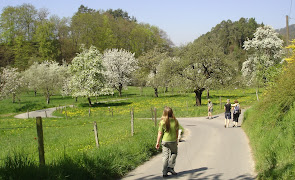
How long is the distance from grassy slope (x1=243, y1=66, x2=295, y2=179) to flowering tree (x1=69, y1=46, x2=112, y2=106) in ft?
105

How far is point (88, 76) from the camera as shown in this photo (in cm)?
4388

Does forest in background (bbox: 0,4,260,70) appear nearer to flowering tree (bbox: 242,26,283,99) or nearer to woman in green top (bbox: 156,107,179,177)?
flowering tree (bbox: 242,26,283,99)

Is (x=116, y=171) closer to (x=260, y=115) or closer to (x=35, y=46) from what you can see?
(x=260, y=115)

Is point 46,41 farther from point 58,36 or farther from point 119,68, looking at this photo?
point 119,68

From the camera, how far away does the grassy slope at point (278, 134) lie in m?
7.19

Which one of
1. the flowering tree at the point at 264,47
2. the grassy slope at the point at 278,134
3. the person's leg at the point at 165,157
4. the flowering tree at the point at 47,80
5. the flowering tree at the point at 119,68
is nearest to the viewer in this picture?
the grassy slope at the point at 278,134

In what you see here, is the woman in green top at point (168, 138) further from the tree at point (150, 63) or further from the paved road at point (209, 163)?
the tree at point (150, 63)

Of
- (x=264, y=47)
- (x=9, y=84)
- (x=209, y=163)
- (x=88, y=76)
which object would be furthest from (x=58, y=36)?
(x=209, y=163)

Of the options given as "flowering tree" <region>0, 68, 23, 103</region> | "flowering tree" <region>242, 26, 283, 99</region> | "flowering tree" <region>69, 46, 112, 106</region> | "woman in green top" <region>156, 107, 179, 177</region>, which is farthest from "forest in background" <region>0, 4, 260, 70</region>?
"woman in green top" <region>156, 107, 179, 177</region>

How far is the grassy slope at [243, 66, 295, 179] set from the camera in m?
7.19

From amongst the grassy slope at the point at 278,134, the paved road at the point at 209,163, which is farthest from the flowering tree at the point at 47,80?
the grassy slope at the point at 278,134

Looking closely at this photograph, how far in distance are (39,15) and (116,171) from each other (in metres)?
82.8

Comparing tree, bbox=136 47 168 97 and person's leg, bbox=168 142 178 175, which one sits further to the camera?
tree, bbox=136 47 168 97

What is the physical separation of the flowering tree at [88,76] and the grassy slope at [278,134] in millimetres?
32069
